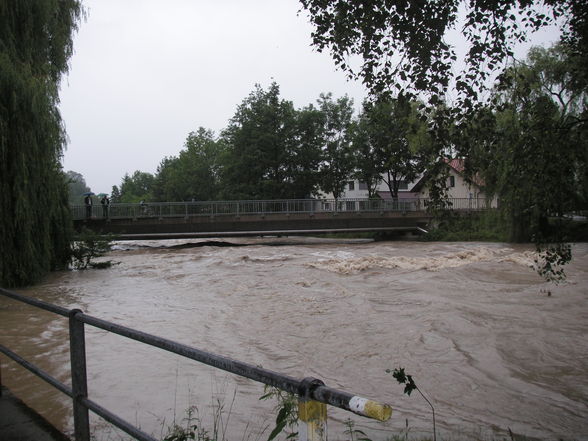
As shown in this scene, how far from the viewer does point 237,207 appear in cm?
4006

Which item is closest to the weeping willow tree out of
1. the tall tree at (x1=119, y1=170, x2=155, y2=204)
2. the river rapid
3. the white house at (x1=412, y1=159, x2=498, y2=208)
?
the river rapid

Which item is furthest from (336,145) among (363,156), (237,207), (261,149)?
(237,207)

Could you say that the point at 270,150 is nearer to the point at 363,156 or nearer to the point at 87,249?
the point at 363,156

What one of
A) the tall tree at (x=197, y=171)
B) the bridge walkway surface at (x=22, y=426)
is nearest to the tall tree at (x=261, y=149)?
the tall tree at (x=197, y=171)

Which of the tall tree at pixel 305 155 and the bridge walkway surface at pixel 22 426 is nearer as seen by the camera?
the bridge walkway surface at pixel 22 426

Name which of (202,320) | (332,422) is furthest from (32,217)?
(332,422)

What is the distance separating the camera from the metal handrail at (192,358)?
5.21 ft

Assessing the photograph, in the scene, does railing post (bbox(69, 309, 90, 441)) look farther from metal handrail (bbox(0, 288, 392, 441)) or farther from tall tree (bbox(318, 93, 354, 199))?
tall tree (bbox(318, 93, 354, 199))

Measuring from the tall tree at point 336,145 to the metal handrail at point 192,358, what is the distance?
5789cm

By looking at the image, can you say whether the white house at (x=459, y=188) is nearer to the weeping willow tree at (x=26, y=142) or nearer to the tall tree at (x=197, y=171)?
the weeping willow tree at (x=26, y=142)

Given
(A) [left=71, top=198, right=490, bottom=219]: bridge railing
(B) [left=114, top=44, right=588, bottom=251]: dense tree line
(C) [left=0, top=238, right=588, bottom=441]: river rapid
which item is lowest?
(C) [left=0, top=238, right=588, bottom=441]: river rapid

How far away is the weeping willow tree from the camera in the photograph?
1416cm

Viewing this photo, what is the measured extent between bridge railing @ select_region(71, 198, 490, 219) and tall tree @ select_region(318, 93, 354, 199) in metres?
15.1

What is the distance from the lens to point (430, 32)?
6.27 meters
